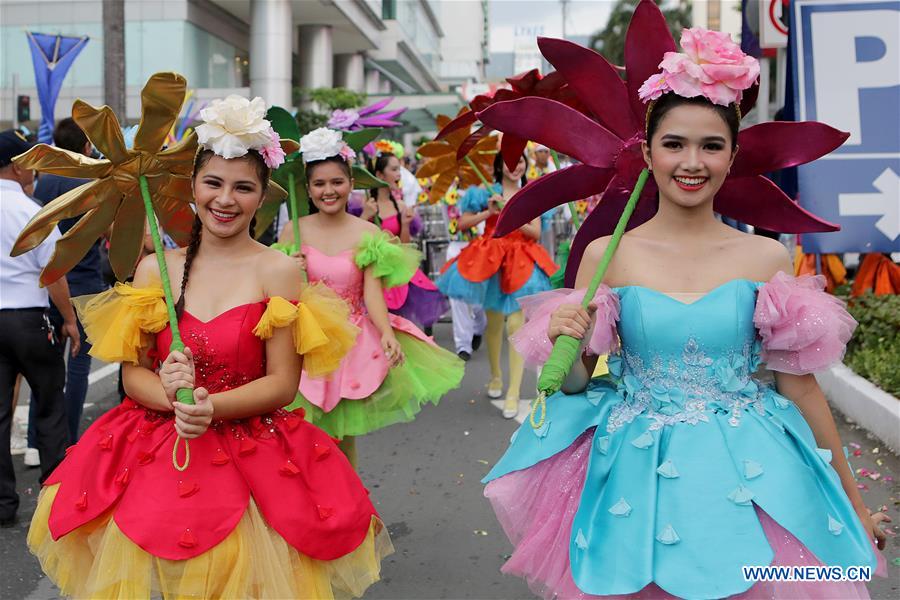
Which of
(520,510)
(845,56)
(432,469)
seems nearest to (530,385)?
(432,469)

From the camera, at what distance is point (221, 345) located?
123 inches

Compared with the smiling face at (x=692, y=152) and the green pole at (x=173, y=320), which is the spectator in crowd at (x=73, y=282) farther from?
the smiling face at (x=692, y=152)

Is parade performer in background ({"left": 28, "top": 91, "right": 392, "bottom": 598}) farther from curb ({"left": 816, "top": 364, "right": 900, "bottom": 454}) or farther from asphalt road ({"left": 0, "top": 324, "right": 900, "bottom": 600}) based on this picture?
curb ({"left": 816, "top": 364, "right": 900, "bottom": 454})

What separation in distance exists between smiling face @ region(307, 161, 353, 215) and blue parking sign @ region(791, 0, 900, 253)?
4.52m

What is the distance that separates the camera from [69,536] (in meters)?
3.03

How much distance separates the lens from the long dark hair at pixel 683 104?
274 cm

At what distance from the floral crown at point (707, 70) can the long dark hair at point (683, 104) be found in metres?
0.02

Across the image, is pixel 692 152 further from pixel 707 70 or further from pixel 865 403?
pixel 865 403

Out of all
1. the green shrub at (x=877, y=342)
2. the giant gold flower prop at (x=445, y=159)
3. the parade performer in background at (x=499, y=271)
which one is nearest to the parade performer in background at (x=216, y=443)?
the giant gold flower prop at (x=445, y=159)

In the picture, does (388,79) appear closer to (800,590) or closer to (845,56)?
(845,56)

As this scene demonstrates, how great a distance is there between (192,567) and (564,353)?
1.28 meters

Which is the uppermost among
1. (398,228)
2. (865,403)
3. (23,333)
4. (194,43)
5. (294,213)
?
(194,43)

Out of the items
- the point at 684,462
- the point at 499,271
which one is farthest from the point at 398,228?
the point at 684,462

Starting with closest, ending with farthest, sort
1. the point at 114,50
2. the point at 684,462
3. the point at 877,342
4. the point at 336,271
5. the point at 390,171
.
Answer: the point at 684,462
the point at 336,271
the point at 877,342
the point at 390,171
the point at 114,50
